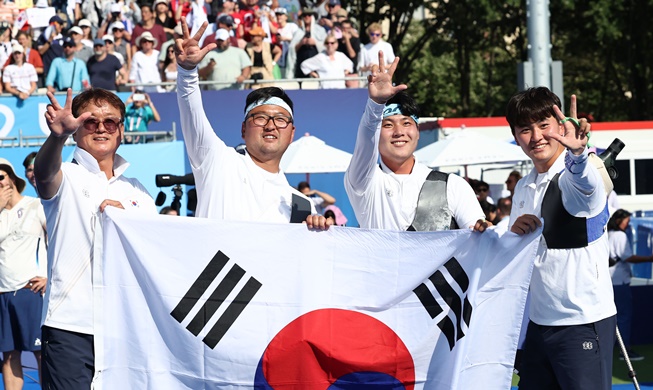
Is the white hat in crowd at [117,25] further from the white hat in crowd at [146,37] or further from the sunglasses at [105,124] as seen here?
the sunglasses at [105,124]

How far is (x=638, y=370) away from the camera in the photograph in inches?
448

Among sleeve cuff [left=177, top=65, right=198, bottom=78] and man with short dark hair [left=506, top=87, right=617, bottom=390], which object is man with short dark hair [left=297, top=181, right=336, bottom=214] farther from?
sleeve cuff [left=177, top=65, right=198, bottom=78]

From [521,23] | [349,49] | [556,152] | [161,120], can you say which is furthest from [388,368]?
[521,23]

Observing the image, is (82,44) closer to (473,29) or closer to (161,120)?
(161,120)

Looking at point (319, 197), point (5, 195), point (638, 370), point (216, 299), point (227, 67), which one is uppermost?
point (227, 67)

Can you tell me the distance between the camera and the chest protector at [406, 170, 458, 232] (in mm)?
5562

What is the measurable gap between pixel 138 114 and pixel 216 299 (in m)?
10.9

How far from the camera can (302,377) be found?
5316 mm

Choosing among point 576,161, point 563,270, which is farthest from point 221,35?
point 576,161

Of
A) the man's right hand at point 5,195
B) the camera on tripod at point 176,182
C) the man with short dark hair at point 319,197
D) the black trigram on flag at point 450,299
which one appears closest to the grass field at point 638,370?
the camera on tripod at point 176,182

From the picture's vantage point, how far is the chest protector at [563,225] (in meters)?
5.30

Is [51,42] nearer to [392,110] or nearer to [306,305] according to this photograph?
[392,110]

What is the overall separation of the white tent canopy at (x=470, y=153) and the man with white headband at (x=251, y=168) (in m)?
10.9

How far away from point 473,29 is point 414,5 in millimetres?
2166
